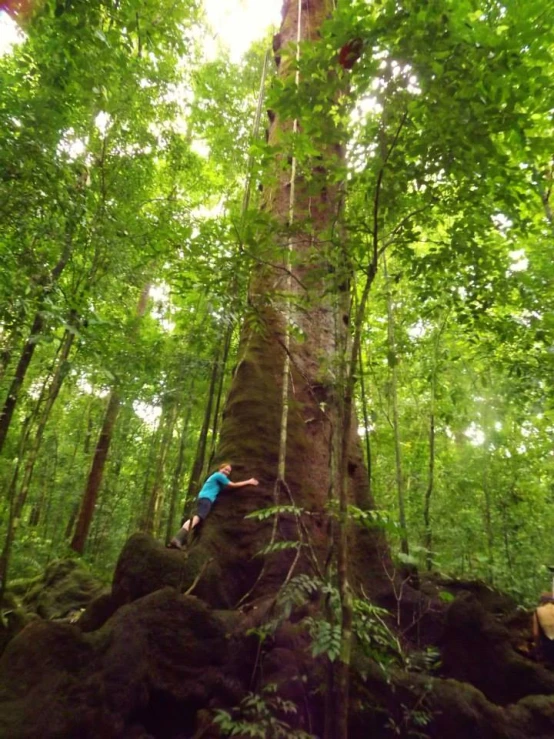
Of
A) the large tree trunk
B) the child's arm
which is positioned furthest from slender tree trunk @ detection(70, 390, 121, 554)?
the child's arm

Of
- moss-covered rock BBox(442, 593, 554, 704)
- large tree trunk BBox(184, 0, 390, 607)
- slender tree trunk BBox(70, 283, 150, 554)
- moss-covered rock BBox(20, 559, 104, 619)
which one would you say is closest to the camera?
large tree trunk BBox(184, 0, 390, 607)

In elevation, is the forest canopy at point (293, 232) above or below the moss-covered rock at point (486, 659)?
above

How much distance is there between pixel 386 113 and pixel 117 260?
4320 millimetres

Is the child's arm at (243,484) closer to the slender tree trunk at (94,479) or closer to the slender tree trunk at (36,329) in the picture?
the slender tree trunk at (36,329)

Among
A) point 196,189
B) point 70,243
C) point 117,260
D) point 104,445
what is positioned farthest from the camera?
point 196,189

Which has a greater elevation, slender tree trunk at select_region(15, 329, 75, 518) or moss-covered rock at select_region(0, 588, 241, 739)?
slender tree trunk at select_region(15, 329, 75, 518)

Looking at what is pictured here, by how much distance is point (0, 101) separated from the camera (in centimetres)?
509

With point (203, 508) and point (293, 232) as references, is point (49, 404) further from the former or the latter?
point (293, 232)

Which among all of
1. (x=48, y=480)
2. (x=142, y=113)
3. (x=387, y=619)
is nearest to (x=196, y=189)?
(x=142, y=113)

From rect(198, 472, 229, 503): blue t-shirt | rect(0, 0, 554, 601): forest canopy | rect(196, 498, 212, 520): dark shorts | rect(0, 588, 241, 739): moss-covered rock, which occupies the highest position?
rect(0, 0, 554, 601): forest canopy

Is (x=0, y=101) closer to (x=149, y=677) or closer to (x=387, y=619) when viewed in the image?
(x=149, y=677)

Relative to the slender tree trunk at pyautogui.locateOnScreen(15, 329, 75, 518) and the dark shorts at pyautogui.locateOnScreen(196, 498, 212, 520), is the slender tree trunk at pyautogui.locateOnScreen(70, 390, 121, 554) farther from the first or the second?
the dark shorts at pyautogui.locateOnScreen(196, 498, 212, 520)

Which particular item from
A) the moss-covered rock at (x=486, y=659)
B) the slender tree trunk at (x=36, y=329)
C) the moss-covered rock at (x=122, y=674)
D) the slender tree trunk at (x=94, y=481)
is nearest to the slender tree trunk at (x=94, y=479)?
the slender tree trunk at (x=94, y=481)

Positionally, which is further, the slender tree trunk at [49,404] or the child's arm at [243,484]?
the slender tree trunk at [49,404]
